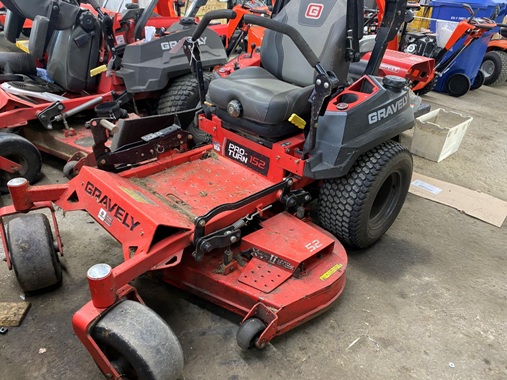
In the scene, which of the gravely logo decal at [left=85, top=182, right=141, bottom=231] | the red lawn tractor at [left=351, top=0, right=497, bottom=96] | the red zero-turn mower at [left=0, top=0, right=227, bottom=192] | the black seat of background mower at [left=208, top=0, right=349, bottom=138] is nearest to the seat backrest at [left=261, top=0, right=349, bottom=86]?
the black seat of background mower at [left=208, top=0, right=349, bottom=138]

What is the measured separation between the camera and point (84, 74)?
3.73 meters

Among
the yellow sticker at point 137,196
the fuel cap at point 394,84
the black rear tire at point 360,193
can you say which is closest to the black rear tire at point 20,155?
the yellow sticker at point 137,196

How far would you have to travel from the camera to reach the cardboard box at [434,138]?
13.1ft

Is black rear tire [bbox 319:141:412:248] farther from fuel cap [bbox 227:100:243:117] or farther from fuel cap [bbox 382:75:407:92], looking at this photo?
fuel cap [bbox 227:100:243:117]

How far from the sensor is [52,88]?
150 inches

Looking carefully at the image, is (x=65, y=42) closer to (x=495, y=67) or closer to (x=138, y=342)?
(x=138, y=342)

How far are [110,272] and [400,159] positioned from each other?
5.80 ft

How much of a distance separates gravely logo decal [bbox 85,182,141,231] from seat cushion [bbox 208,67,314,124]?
880mm

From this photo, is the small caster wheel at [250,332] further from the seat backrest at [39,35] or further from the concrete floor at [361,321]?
the seat backrest at [39,35]

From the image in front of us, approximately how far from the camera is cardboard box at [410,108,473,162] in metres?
3.98

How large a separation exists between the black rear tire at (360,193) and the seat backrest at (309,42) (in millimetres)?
572

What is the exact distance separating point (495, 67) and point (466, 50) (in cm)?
132

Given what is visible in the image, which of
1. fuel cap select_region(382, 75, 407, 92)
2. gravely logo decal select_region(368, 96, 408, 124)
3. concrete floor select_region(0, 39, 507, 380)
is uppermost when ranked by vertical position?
fuel cap select_region(382, 75, 407, 92)

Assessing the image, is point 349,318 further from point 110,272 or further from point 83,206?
point 83,206
